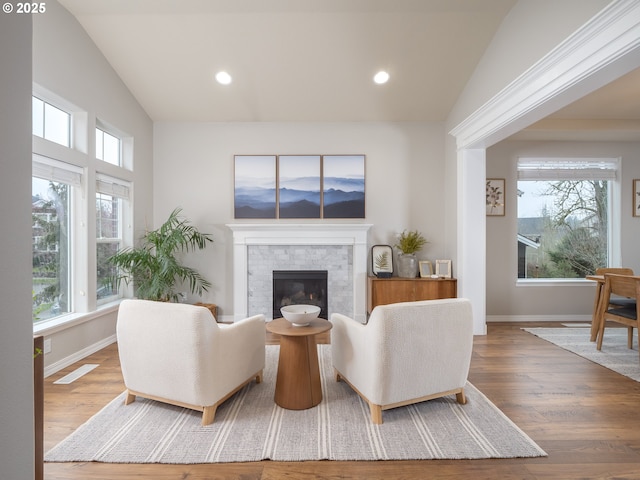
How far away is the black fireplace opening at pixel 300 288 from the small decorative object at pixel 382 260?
0.70 meters

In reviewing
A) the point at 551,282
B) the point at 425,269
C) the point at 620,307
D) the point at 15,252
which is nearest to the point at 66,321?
the point at 15,252

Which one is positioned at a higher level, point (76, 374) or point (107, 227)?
point (107, 227)

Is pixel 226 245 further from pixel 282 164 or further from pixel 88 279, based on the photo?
pixel 88 279

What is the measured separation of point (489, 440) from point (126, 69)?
490 centimetres

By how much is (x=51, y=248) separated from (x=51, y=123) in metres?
1.16

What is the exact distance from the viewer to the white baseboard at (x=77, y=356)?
3023mm

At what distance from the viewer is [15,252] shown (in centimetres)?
88

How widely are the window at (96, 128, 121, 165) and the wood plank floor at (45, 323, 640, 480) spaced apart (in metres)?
2.21

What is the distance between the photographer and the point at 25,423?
90 centimetres

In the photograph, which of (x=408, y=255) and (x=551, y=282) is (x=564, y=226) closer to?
(x=551, y=282)

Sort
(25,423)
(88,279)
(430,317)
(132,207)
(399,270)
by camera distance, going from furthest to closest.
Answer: (399,270)
(132,207)
(88,279)
(430,317)
(25,423)

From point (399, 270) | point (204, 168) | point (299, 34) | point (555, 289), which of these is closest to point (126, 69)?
point (204, 168)

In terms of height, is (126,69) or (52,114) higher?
(126,69)

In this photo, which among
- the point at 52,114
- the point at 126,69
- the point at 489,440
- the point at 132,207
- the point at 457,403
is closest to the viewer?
the point at 489,440
